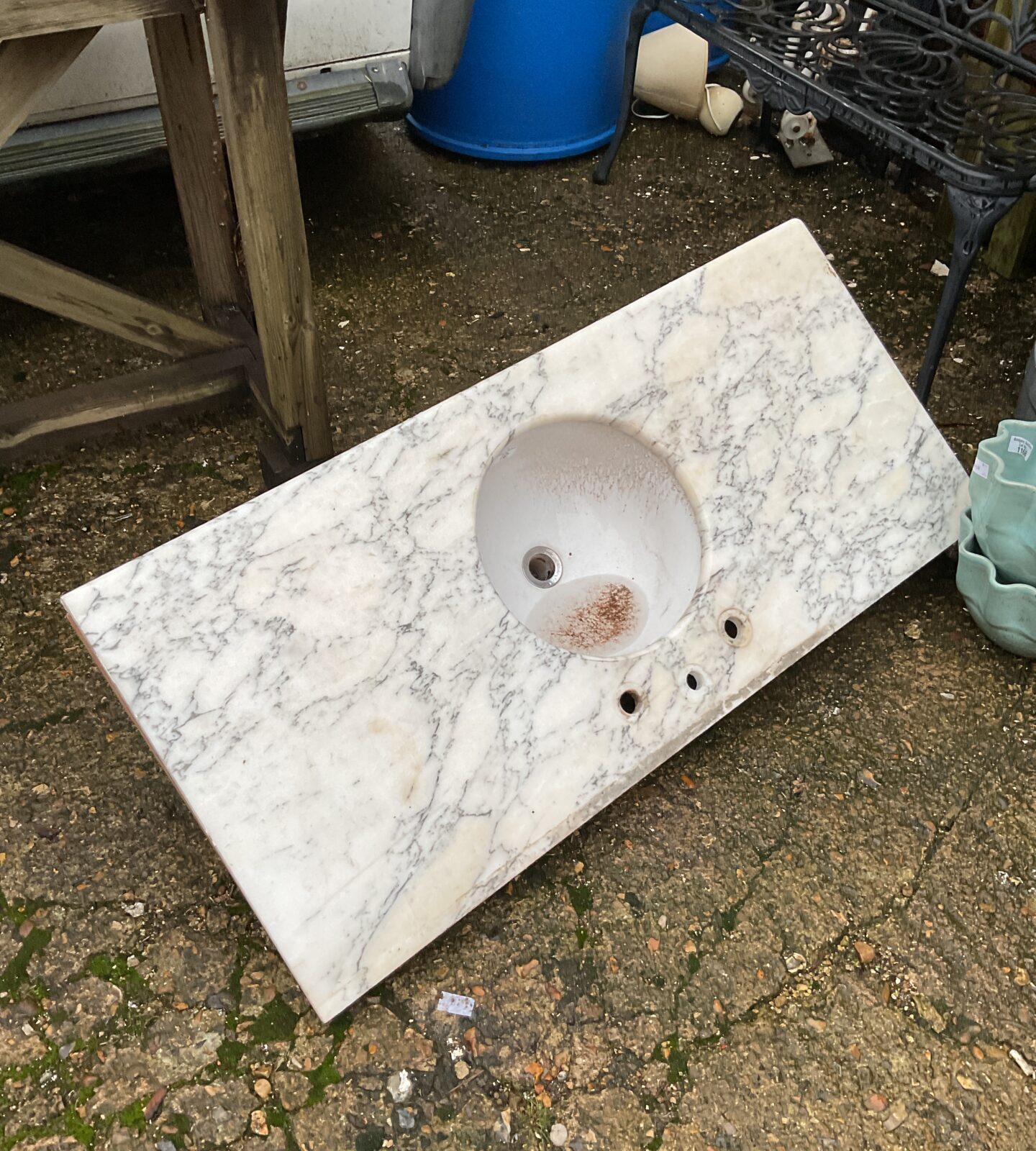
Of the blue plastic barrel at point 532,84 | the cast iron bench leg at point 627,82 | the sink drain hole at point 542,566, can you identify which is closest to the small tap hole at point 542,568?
the sink drain hole at point 542,566

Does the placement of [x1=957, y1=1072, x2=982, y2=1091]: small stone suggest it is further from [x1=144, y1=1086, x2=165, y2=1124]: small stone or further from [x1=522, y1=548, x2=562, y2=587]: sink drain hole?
[x1=144, y1=1086, x2=165, y2=1124]: small stone

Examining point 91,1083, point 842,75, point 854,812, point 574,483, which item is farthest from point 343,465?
point 842,75

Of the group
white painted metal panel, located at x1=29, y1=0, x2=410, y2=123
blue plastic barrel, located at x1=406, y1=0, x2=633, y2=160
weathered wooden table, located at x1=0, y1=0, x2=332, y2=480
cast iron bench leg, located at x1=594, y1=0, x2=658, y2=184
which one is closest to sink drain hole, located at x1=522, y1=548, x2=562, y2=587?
weathered wooden table, located at x1=0, y1=0, x2=332, y2=480

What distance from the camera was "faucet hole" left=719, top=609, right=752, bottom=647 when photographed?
1634 mm

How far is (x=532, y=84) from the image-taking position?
9.95ft

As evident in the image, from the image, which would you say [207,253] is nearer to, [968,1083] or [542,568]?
[542,568]

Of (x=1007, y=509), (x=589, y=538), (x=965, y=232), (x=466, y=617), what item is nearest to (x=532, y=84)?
(x=965, y=232)

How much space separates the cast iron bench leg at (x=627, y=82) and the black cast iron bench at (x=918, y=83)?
0.35 metres

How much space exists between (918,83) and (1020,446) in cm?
86

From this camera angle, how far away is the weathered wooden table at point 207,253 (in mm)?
1428

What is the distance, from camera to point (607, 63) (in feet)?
10.1

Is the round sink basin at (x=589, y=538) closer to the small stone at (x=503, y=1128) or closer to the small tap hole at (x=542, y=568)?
the small tap hole at (x=542, y=568)

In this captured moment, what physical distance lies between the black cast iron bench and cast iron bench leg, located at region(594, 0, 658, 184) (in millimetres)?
345

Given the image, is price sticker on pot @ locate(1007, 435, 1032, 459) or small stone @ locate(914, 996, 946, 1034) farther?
price sticker on pot @ locate(1007, 435, 1032, 459)
